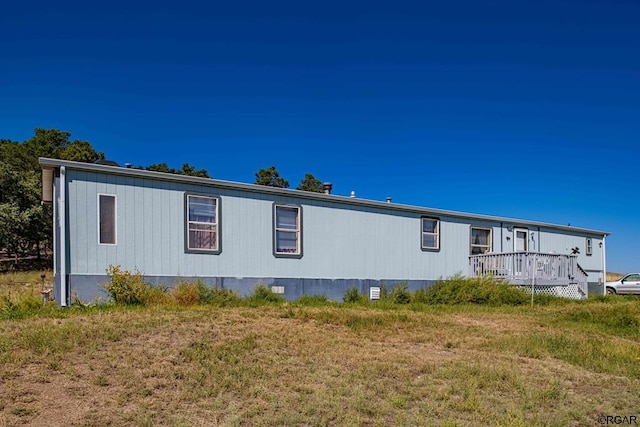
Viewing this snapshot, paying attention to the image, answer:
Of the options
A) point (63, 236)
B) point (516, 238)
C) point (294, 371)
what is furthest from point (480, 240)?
point (294, 371)

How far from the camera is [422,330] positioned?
30.4 feet

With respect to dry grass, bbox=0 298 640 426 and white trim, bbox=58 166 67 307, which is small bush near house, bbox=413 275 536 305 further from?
white trim, bbox=58 166 67 307

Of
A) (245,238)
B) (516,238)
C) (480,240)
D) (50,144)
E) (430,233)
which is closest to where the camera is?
(245,238)

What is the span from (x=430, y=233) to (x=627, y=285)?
12.1 metres

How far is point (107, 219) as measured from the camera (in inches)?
432

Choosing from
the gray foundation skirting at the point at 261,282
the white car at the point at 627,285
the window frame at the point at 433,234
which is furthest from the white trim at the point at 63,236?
→ the white car at the point at 627,285

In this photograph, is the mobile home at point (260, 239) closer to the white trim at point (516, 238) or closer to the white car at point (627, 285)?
the white trim at point (516, 238)

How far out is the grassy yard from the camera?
16.1 ft

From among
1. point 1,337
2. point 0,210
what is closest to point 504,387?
point 1,337

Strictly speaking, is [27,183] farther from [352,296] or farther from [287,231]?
[352,296]

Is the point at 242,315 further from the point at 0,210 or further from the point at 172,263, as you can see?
the point at 0,210

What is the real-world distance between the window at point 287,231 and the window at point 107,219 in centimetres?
396

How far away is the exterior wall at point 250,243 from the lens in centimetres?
1072

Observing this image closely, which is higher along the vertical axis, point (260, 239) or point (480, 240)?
→ point (260, 239)
